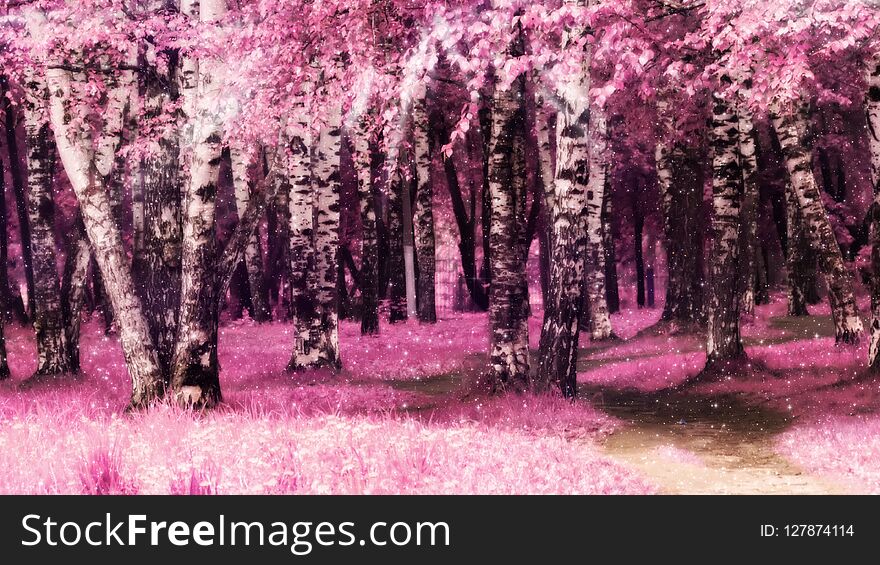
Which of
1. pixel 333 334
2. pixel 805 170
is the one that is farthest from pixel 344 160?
pixel 805 170

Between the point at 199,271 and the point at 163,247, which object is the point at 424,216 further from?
the point at 199,271

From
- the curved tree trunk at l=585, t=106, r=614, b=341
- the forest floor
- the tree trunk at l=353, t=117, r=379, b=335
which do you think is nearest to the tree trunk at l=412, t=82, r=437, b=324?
the tree trunk at l=353, t=117, r=379, b=335

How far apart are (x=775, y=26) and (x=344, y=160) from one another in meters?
25.9

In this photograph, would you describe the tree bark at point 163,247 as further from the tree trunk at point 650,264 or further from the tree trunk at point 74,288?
the tree trunk at point 650,264

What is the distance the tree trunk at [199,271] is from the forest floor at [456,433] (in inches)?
29.1

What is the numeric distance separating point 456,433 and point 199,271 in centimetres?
468

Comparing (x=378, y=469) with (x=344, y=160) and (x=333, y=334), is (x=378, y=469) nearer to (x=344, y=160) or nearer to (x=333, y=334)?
(x=333, y=334)

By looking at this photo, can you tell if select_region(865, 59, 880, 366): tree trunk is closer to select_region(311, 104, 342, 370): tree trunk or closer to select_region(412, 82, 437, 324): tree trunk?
select_region(311, 104, 342, 370): tree trunk

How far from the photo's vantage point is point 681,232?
85.1 feet

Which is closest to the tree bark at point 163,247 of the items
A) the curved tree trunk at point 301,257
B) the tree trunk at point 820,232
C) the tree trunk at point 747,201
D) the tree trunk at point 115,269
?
the tree trunk at point 115,269

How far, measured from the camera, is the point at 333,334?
19.2m

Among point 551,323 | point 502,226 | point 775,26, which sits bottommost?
point 551,323

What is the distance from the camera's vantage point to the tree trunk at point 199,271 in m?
12.6
